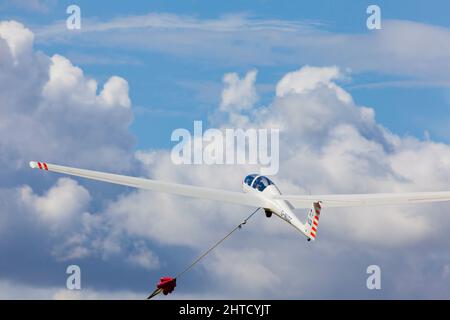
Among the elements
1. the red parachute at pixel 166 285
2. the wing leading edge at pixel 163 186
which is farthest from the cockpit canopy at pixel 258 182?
the red parachute at pixel 166 285

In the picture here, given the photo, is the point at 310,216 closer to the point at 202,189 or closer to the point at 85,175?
the point at 202,189

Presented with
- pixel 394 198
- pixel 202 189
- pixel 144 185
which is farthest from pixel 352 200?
pixel 144 185

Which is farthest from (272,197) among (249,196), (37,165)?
(37,165)

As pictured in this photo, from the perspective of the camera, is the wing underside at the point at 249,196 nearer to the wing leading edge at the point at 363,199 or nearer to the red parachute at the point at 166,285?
the wing leading edge at the point at 363,199

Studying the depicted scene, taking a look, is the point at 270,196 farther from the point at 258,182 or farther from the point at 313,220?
the point at 313,220
